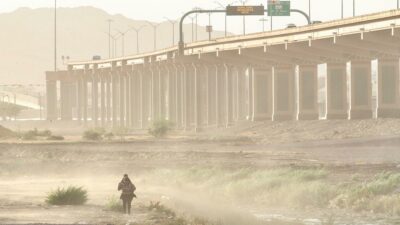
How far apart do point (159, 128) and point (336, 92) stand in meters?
23.1

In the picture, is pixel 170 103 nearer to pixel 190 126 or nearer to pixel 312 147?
pixel 190 126

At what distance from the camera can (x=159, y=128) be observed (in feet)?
405

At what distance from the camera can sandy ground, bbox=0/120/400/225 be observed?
4309 centimetres

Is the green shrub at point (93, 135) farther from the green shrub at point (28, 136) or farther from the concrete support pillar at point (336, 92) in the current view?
the concrete support pillar at point (336, 92)

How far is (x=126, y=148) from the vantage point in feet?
312

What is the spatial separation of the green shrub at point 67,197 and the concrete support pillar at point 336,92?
88293mm

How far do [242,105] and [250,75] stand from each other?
18.7 meters

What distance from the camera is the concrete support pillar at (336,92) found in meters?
134

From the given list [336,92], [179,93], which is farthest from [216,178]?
[179,93]

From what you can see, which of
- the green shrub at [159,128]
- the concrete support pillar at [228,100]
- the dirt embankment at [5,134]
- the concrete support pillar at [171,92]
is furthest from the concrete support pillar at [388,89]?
the concrete support pillar at [171,92]

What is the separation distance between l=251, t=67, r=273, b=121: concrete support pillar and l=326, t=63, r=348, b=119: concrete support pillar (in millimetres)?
17766

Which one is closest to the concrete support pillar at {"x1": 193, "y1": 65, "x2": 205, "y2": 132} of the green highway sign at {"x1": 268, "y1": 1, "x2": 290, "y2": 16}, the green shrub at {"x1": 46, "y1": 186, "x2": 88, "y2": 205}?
the green highway sign at {"x1": 268, "y1": 1, "x2": 290, "y2": 16}

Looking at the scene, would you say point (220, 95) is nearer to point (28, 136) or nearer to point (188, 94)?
point (188, 94)

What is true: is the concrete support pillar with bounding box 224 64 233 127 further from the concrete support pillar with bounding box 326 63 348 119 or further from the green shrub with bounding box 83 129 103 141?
the green shrub with bounding box 83 129 103 141
